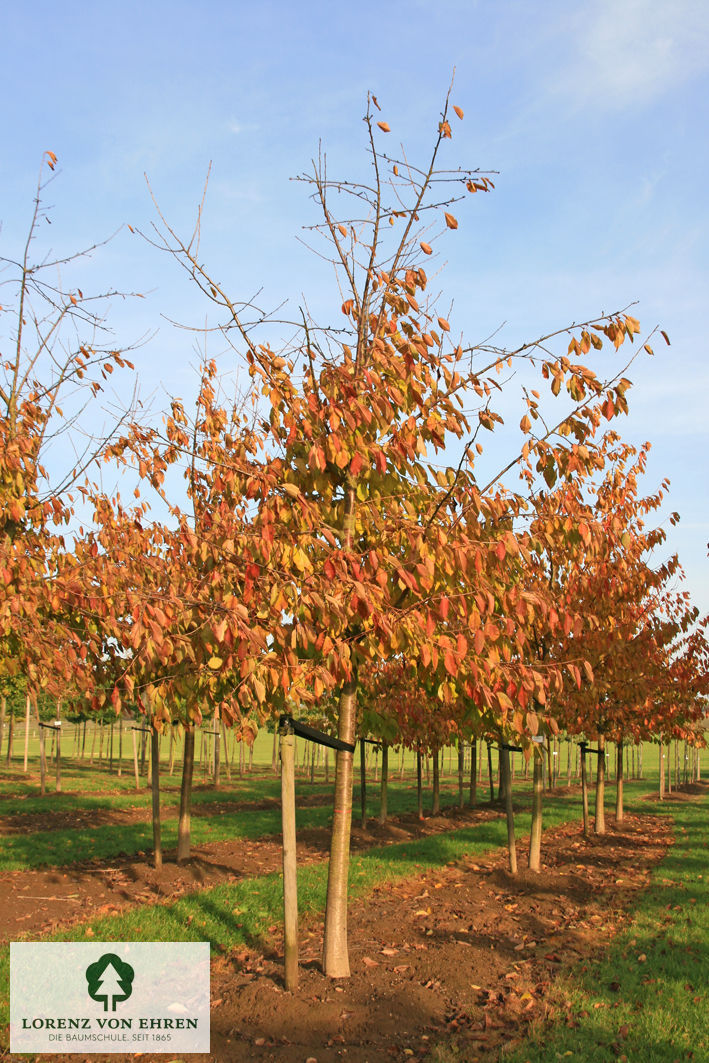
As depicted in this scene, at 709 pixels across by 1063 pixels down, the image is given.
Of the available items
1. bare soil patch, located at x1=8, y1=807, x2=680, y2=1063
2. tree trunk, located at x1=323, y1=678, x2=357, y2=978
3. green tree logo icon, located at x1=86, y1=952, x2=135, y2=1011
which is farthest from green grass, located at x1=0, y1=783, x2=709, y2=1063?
tree trunk, located at x1=323, y1=678, x2=357, y2=978

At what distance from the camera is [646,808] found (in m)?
25.5

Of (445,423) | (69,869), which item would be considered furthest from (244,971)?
(69,869)

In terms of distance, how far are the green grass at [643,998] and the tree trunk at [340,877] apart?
1.62m

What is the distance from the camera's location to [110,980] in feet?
19.0

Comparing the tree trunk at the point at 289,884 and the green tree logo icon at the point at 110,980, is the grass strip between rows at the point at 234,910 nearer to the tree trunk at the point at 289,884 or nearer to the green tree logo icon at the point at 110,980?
the green tree logo icon at the point at 110,980

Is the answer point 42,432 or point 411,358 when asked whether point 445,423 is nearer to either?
point 411,358

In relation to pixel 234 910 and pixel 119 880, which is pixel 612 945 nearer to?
pixel 234 910

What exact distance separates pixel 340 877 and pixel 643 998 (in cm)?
243

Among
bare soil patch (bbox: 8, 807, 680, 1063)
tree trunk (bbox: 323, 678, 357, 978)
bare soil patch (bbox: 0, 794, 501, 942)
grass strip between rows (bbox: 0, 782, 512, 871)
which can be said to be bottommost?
grass strip between rows (bbox: 0, 782, 512, 871)

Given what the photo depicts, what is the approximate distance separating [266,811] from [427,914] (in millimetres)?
12833

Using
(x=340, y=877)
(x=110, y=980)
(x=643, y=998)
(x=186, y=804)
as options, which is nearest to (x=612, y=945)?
(x=643, y=998)

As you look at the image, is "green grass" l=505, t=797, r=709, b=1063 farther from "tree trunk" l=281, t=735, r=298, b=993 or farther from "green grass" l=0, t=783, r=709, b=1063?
"tree trunk" l=281, t=735, r=298, b=993

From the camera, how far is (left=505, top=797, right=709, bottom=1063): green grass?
4723 millimetres

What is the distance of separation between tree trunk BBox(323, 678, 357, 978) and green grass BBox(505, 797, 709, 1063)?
5.31 ft
